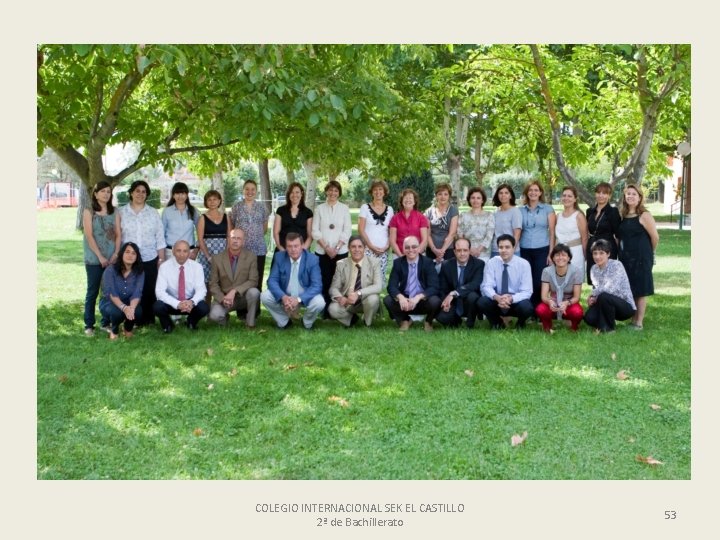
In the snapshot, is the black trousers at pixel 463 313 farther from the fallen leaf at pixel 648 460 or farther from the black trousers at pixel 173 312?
the fallen leaf at pixel 648 460

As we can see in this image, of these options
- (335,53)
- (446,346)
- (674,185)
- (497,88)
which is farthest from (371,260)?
(674,185)

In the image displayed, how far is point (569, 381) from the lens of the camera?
7141 millimetres

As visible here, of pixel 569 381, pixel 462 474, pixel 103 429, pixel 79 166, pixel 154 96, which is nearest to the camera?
pixel 462 474

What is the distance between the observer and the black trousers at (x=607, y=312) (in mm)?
9086

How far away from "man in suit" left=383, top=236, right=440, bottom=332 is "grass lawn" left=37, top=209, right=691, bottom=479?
288 mm

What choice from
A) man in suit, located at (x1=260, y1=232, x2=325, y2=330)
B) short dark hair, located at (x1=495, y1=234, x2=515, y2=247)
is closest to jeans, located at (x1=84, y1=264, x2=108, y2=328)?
man in suit, located at (x1=260, y1=232, x2=325, y2=330)

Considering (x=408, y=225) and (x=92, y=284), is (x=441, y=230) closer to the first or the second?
(x=408, y=225)

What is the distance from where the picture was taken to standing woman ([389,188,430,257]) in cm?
989

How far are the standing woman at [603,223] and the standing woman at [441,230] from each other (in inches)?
67.3

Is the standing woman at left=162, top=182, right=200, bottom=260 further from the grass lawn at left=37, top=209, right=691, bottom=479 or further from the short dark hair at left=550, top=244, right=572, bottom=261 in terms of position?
the short dark hair at left=550, top=244, right=572, bottom=261

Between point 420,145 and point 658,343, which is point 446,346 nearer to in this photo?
point 658,343

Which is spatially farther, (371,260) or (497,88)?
(497,88)

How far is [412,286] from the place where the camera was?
958 centimetres

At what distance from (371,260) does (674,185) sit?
35.9 metres
